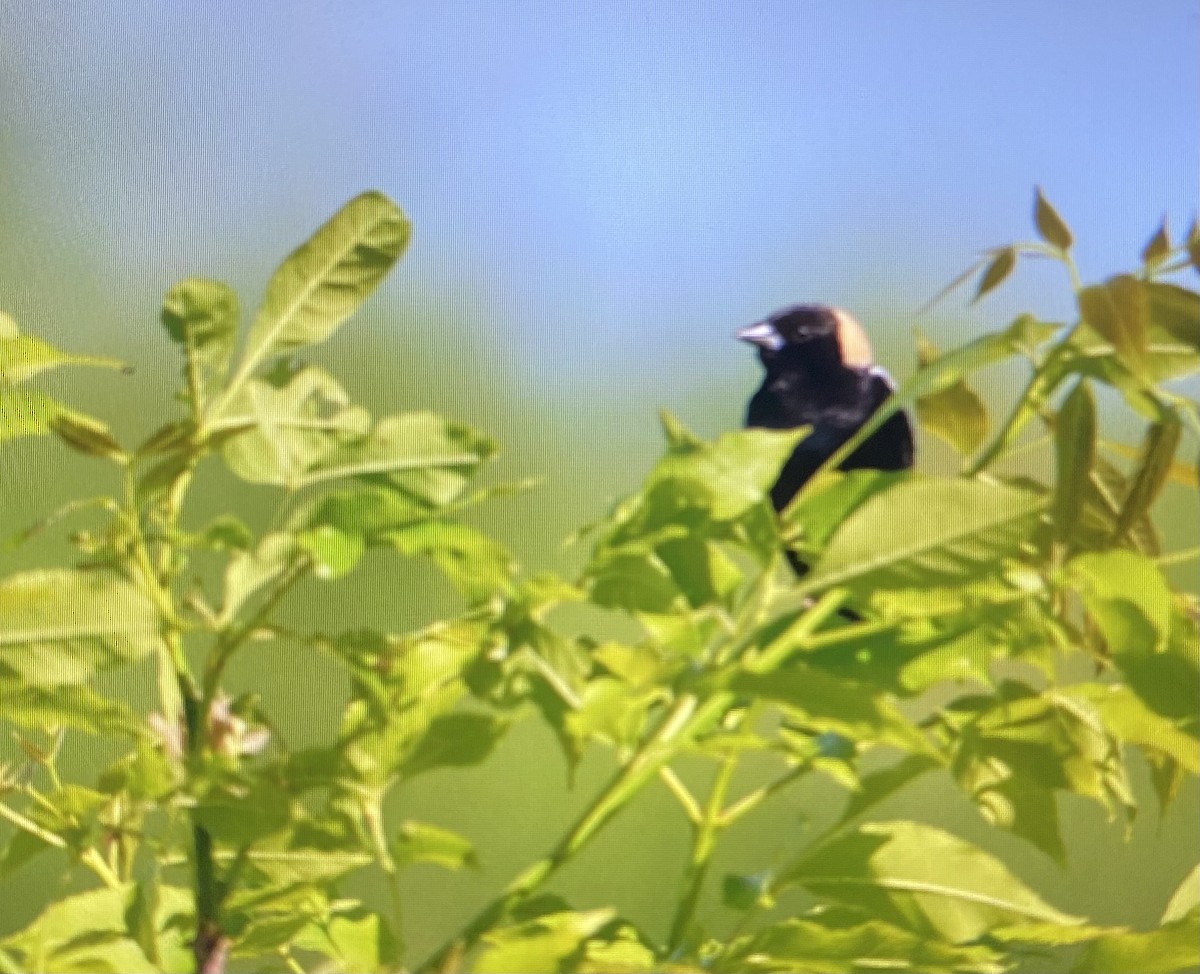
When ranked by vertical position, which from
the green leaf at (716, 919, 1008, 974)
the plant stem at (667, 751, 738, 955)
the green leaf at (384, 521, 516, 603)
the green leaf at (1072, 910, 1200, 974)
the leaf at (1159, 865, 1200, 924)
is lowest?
the leaf at (1159, 865, 1200, 924)

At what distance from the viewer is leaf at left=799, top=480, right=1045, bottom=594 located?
233 millimetres

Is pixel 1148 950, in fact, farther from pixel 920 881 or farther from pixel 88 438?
pixel 88 438

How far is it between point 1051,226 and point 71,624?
0.74 feet

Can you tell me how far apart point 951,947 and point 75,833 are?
0.19 meters

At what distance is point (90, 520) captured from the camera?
1.37 feet

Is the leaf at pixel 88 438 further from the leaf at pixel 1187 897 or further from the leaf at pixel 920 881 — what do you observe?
the leaf at pixel 1187 897

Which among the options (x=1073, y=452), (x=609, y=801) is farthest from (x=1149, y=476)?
(x=609, y=801)

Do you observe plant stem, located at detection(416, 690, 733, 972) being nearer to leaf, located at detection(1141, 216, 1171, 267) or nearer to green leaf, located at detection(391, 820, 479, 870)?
green leaf, located at detection(391, 820, 479, 870)

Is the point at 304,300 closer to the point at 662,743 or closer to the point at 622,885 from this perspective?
the point at 662,743

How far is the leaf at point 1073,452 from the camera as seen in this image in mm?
257

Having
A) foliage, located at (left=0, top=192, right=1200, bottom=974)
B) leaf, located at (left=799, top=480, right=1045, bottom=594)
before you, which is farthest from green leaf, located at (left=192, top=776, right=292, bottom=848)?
leaf, located at (left=799, top=480, right=1045, bottom=594)

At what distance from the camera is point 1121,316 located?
250 mm

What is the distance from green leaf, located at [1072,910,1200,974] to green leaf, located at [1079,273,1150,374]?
124mm

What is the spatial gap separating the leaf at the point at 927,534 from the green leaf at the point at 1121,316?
0.12 ft
